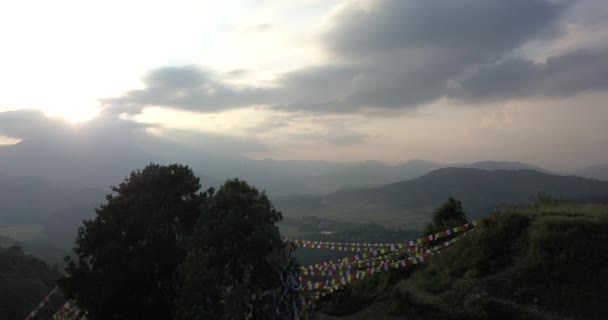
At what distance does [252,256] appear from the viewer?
712 inches

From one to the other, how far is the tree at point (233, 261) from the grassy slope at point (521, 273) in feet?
25.5

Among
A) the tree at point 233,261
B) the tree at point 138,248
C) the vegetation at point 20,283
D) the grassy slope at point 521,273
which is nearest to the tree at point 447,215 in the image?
the grassy slope at point 521,273

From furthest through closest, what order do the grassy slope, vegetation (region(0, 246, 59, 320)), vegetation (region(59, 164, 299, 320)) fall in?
vegetation (region(0, 246, 59, 320)), vegetation (region(59, 164, 299, 320)), the grassy slope

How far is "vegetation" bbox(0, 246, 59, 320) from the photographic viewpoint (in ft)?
233

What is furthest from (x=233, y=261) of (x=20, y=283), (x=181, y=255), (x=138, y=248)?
(x=20, y=283)

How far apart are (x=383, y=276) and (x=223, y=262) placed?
1423 centimetres

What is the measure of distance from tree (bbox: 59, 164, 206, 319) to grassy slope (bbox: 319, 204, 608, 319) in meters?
11.6

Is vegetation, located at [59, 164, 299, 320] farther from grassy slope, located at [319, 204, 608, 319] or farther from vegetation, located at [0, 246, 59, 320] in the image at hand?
vegetation, located at [0, 246, 59, 320]

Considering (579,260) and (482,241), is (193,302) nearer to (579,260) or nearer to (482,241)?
(482,241)

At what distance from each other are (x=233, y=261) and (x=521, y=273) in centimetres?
1309

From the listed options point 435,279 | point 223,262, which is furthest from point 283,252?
point 435,279

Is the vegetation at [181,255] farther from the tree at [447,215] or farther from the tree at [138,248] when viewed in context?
the tree at [447,215]

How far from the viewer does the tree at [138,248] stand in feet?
73.3

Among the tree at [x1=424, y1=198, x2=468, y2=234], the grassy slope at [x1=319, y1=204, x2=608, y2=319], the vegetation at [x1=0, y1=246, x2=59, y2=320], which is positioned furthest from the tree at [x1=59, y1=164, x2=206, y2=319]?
the vegetation at [x1=0, y1=246, x2=59, y2=320]
